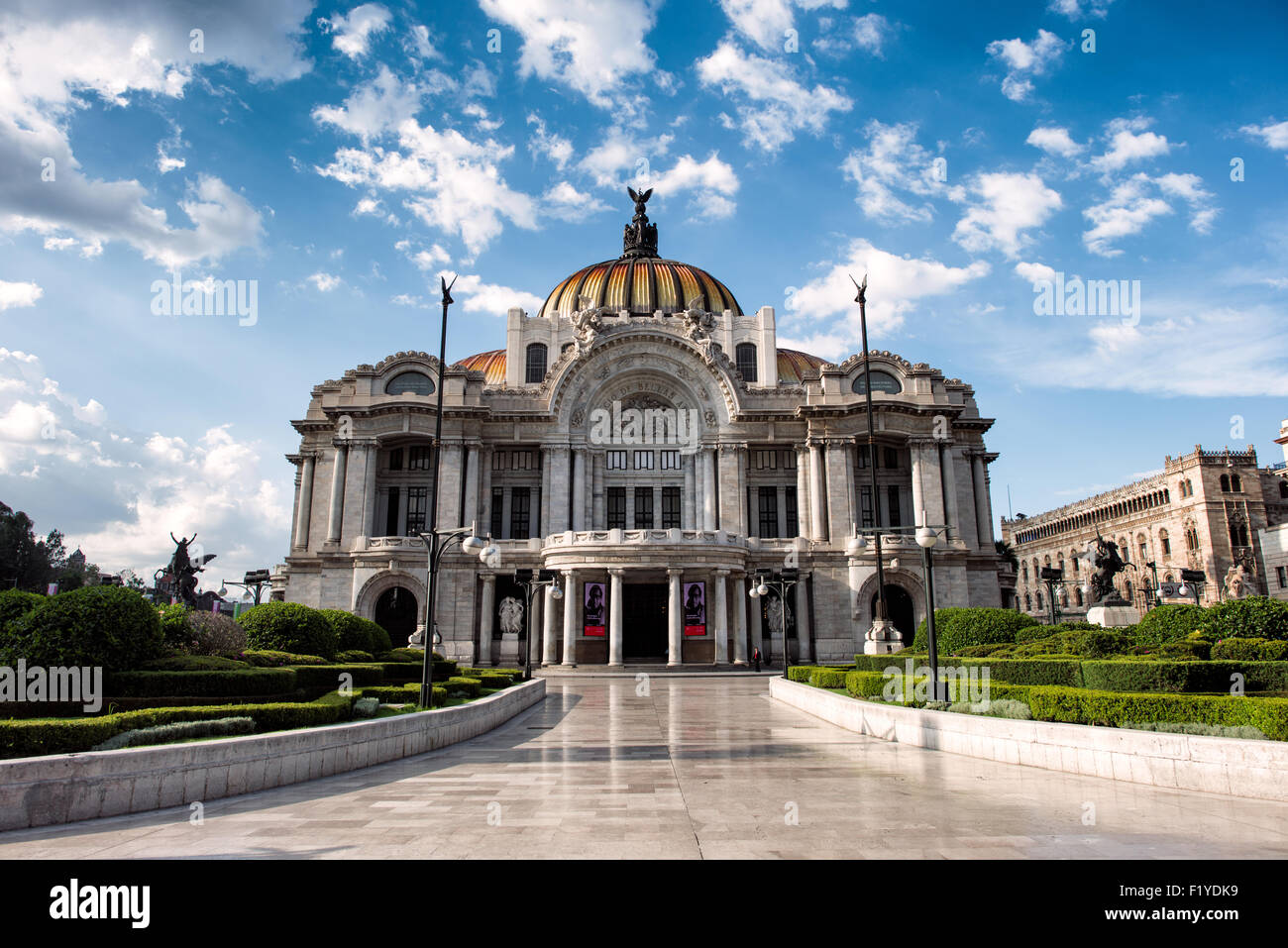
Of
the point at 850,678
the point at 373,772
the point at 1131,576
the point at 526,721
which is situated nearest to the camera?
the point at 373,772

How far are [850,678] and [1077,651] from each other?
258 inches

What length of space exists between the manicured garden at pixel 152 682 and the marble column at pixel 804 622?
32695mm

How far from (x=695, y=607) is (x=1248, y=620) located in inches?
1118

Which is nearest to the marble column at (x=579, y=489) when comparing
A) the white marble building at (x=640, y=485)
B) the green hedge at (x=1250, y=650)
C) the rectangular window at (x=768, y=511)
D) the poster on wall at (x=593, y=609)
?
the white marble building at (x=640, y=485)

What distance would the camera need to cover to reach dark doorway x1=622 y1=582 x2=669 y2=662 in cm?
5097

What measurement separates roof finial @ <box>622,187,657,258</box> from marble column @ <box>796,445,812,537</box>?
34.6 metres

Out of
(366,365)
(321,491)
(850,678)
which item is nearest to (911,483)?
(850,678)

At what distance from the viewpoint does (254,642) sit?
949 inches

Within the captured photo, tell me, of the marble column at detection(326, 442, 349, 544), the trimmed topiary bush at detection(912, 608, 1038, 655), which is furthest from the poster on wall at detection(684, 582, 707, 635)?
the marble column at detection(326, 442, 349, 544)

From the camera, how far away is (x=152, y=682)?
15016 millimetres

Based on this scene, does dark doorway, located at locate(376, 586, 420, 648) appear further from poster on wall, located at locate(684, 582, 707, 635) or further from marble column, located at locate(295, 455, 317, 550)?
poster on wall, located at locate(684, 582, 707, 635)

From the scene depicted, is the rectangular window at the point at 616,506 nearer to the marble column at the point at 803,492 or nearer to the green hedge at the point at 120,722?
the marble column at the point at 803,492

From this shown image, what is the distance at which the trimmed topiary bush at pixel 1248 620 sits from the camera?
859 inches
